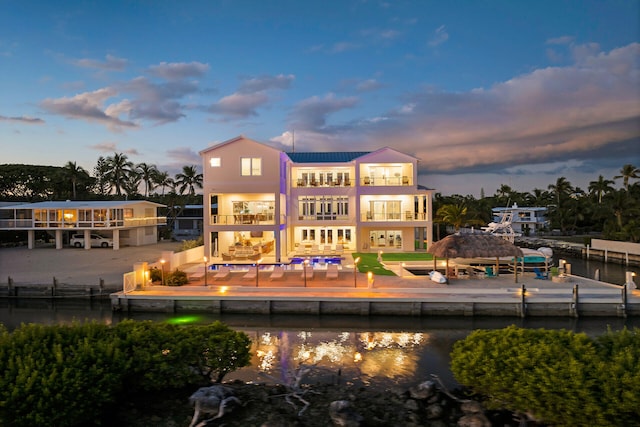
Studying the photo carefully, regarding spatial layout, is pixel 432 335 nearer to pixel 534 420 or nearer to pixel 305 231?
pixel 534 420

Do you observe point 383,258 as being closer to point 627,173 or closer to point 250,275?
point 250,275

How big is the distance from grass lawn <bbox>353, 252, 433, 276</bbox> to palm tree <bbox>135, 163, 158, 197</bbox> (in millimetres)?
48506

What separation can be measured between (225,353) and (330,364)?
471cm

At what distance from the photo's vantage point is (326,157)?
3925cm

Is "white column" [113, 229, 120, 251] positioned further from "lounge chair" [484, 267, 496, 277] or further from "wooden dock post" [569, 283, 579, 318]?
"wooden dock post" [569, 283, 579, 318]

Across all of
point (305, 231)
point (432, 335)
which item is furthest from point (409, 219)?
point (432, 335)

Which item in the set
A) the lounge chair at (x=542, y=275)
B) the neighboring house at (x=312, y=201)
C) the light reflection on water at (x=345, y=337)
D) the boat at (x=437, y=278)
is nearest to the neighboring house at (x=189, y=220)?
the neighboring house at (x=312, y=201)

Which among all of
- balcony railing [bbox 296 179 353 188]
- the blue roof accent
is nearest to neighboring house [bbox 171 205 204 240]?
the blue roof accent

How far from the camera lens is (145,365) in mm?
9172

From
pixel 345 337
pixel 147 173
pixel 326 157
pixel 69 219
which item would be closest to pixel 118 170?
pixel 147 173

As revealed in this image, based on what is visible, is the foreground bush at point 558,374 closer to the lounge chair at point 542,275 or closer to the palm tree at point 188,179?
the lounge chair at point 542,275

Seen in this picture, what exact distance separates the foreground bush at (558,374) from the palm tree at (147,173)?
68970mm

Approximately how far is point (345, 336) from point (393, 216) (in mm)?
20822

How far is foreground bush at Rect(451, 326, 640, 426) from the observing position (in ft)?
23.8
